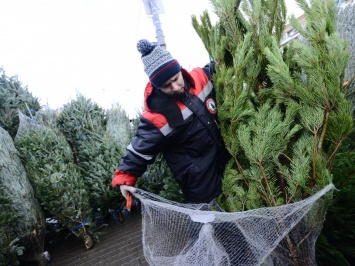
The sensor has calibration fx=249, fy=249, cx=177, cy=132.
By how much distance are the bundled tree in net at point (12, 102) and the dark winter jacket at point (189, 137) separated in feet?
9.74

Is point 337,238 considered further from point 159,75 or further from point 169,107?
point 159,75

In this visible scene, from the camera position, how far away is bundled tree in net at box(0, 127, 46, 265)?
2.74 meters

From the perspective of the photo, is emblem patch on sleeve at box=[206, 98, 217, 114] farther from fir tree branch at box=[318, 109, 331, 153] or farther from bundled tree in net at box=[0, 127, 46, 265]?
bundled tree in net at box=[0, 127, 46, 265]

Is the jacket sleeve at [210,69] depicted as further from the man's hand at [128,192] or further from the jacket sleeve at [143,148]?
the man's hand at [128,192]

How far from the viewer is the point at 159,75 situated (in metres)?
2.02

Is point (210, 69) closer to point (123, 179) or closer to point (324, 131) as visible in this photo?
point (324, 131)

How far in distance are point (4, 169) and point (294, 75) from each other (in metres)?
3.21

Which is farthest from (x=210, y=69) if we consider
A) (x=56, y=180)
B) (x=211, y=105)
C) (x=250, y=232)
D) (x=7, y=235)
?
(x=7, y=235)

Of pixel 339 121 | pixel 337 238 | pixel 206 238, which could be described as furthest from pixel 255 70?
pixel 337 238

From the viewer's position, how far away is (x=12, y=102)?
456 cm

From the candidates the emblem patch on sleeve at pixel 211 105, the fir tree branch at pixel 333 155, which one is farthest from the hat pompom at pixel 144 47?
the fir tree branch at pixel 333 155

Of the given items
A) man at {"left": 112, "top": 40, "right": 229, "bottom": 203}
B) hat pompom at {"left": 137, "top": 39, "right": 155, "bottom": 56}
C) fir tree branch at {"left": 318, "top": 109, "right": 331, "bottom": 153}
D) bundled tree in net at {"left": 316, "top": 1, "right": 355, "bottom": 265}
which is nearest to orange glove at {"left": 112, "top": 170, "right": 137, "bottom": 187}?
man at {"left": 112, "top": 40, "right": 229, "bottom": 203}

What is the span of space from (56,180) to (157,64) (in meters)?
2.05

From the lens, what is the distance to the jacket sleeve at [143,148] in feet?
6.97
